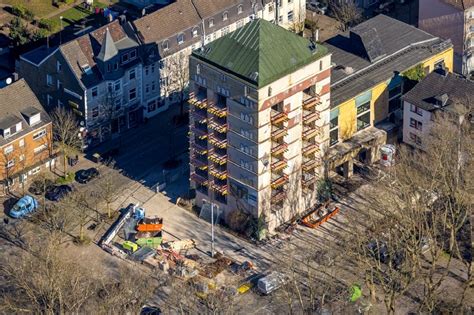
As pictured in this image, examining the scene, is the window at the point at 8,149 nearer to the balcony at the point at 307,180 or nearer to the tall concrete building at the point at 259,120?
the tall concrete building at the point at 259,120

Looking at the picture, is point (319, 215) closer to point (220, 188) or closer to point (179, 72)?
point (220, 188)

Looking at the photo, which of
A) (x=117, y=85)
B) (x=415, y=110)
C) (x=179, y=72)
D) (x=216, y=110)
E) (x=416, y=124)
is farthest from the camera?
(x=179, y=72)

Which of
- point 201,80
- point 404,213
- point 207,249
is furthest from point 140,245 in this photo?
point 404,213

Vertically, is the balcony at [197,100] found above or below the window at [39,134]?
above

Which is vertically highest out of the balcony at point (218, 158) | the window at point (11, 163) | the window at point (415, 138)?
the balcony at point (218, 158)

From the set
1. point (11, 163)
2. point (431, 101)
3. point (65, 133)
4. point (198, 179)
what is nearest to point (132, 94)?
point (65, 133)

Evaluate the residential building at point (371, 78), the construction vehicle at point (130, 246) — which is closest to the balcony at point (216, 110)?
the residential building at point (371, 78)
